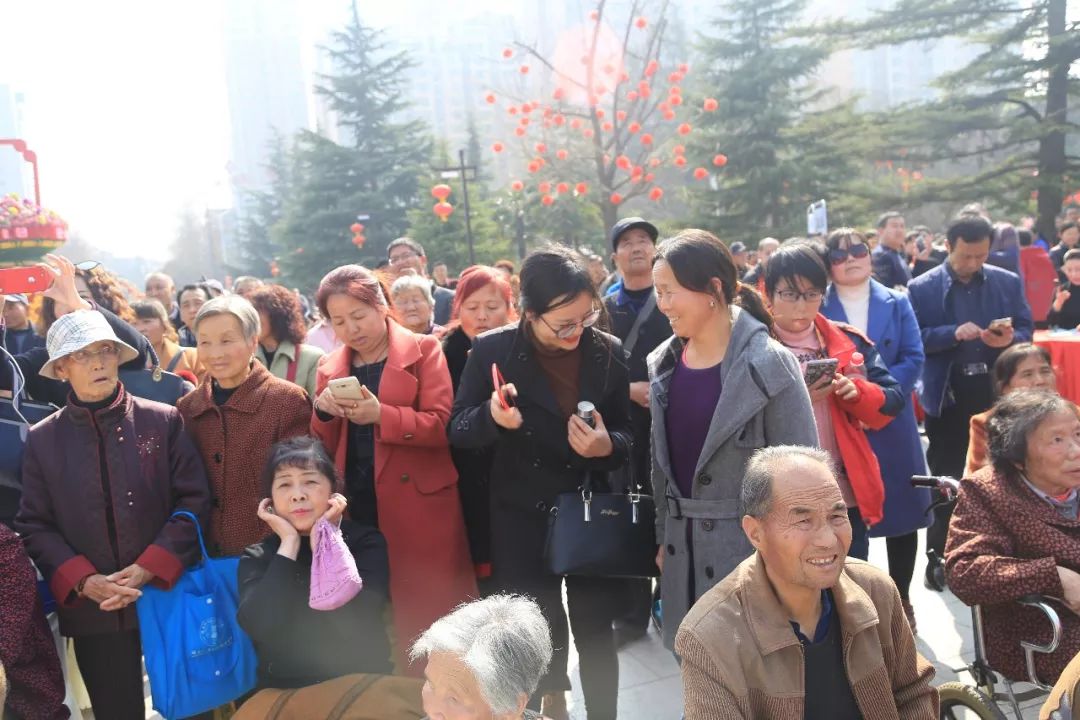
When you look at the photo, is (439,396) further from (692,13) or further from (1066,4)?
(692,13)

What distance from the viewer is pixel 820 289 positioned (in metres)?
3.20

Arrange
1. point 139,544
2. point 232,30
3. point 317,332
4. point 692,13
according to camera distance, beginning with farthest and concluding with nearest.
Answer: point 232,30, point 692,13, point 317,332, point 139,544

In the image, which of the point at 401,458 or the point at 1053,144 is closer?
the point at 401,458

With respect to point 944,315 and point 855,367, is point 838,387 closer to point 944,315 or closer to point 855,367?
point 855,367

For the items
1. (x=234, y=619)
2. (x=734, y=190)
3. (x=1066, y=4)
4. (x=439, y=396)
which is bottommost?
(x=234, y=619)

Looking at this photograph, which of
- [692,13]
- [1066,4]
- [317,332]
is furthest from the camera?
[692,13]

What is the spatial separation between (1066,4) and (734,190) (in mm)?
7929

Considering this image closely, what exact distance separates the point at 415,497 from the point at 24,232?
342 cm

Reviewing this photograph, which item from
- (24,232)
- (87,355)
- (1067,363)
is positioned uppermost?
(24,232)

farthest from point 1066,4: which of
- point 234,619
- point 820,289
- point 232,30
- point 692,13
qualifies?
point 232,30

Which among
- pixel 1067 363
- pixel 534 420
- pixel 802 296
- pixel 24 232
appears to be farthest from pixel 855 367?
pixel 24 232

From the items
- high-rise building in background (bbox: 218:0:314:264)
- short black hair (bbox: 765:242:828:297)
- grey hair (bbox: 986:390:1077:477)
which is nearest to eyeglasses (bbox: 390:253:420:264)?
short black hair (bbox: 765:242:828:297)

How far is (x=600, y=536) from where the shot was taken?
2820 mm

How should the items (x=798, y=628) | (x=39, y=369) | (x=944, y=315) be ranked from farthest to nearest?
(x=944, y=315)
(x=39, y=369)
(x=798, y=628)
